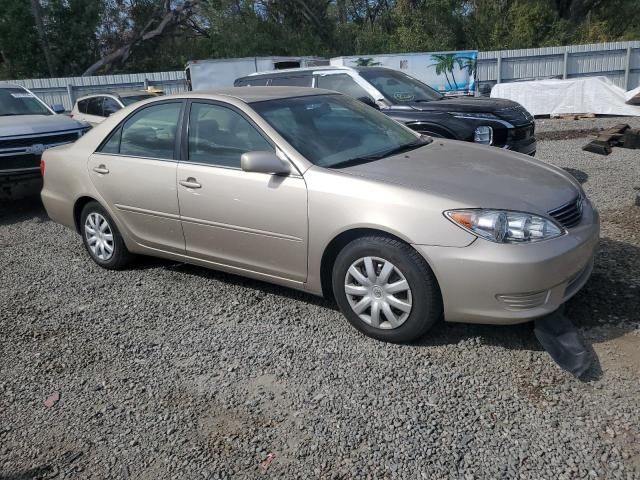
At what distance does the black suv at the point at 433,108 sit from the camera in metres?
7.29

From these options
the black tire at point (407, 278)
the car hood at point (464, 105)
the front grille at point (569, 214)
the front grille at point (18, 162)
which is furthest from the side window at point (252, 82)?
the front grille at point (569, 214)

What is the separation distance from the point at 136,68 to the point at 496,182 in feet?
106

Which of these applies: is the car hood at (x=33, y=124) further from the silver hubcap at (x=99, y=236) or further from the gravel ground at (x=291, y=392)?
the gravel ground at (x=291, y=392)

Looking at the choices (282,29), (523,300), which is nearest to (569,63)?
(282,29)

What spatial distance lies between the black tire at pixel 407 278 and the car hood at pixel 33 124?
5.90 metres

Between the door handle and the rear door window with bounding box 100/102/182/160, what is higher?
the rear door window with bounding box 100/102/182/160

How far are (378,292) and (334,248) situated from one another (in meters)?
0.42

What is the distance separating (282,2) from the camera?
3052 cm

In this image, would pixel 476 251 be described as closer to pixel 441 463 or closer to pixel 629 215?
pixel 441 463

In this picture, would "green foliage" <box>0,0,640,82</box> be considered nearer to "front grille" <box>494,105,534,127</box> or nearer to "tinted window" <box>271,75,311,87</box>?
"tinted window" <box>271,75,311,87</box>

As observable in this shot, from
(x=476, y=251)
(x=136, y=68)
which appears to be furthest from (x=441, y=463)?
(x=136, y=68)

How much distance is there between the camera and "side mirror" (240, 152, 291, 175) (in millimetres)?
3834

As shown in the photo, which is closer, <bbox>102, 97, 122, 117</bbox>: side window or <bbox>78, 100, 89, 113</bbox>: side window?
<bbox>102, 97, 122, 117</bbox>: side window

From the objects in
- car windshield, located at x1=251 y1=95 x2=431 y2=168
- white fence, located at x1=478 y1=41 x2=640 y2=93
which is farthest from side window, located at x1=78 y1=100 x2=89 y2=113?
white fence, located at x1=478 y1=41 x2=640 y2=93
